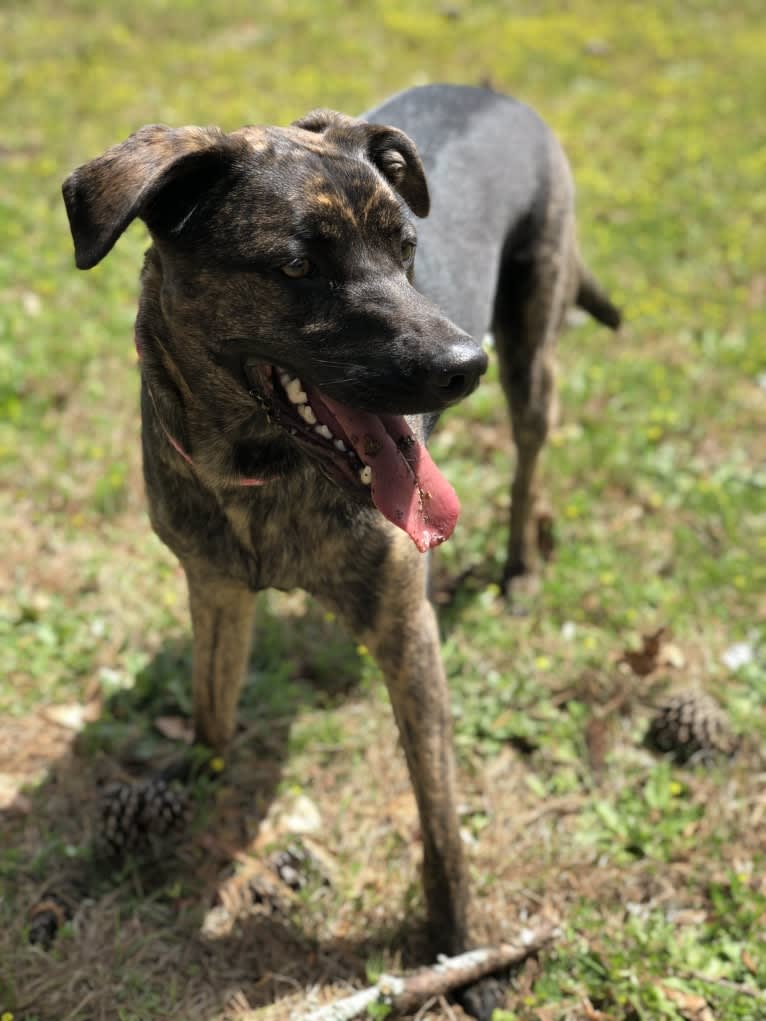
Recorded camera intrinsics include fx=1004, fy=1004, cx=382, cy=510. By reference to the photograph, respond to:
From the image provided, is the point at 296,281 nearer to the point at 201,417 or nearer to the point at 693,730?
the point at 201,417

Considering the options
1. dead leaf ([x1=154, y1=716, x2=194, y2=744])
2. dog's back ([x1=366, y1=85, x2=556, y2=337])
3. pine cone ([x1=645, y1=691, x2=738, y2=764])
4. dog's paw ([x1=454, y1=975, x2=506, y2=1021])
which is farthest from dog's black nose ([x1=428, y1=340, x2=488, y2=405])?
dead leaf ([x1=154, y1=716, x2=194, y2=744])

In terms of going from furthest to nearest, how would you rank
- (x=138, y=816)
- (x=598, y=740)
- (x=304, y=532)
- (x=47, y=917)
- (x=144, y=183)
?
1. (x=598, y=740)
2. (x=138, y=816)
3. (x=47, y=917)
4. (x=304, y=532)
5. (x=144, y=183)

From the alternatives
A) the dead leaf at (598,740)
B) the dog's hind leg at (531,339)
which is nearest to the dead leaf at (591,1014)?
the dead leaf at (598,740)

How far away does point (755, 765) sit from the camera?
3475 mm

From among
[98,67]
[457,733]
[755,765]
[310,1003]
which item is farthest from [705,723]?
[98,67]

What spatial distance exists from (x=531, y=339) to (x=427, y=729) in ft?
5.60

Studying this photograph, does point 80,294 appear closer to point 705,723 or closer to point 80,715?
point 80,715

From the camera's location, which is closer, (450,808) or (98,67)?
(450,808)

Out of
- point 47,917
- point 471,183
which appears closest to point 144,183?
point 471,183

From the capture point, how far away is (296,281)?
87.6 inches

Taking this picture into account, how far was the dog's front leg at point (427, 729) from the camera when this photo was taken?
266 cm

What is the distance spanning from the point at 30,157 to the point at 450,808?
6110 millimetres

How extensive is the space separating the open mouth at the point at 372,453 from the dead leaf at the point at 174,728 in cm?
170

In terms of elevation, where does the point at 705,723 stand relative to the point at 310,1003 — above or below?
above
